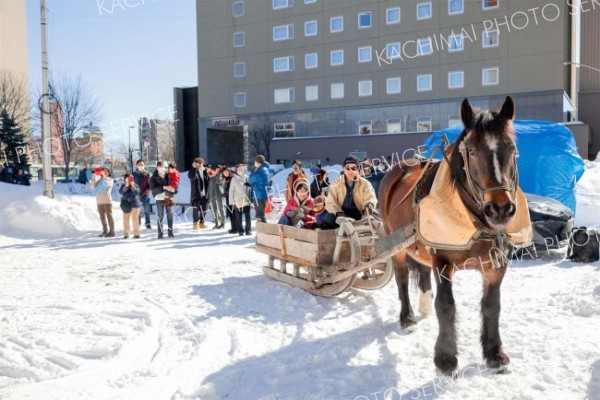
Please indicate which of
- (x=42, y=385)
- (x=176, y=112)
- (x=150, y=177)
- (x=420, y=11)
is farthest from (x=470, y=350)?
(x=176, y=112)

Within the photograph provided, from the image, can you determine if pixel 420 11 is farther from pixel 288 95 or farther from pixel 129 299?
pixel 129 299

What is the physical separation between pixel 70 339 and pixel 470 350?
3.66 meters

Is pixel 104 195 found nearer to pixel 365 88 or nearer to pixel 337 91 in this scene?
pixel 365 88

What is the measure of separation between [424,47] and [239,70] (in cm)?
1451

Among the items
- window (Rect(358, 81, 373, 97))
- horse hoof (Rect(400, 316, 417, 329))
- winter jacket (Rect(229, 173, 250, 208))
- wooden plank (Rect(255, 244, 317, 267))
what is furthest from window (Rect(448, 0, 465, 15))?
horse hoof (Rect(400, 316, 417, 329))

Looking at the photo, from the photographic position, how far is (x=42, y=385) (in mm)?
3834

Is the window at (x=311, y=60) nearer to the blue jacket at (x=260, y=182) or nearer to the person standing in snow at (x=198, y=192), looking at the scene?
the person standing in snow at (x=198, y=192)

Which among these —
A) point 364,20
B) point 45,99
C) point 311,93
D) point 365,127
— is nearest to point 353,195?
point 45,99

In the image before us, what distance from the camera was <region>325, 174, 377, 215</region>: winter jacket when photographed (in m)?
6.37

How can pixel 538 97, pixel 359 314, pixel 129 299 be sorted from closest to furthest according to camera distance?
pixel 359 314, pixel 129 299, pixel 538 97

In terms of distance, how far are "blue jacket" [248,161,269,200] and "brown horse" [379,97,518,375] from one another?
8136mm

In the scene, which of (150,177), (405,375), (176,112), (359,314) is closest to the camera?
(405,375)

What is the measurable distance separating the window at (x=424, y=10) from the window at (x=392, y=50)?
2263 mm

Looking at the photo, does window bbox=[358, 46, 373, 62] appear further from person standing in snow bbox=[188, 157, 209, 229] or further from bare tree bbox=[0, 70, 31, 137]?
person standing in snow bbox=[188, 157, 209, 229]
